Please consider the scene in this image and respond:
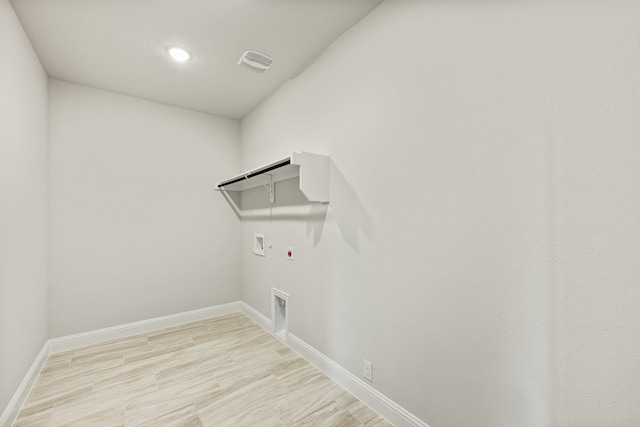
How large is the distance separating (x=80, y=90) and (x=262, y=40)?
198cm

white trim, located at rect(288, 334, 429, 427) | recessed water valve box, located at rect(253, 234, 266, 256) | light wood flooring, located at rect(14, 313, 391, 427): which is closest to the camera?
white trim, located at rect(288, 334, 429, 427)

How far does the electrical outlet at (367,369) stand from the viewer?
5.77 ft

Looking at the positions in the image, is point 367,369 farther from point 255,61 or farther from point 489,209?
point 255,61

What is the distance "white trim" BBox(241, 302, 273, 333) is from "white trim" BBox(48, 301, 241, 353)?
5.7 inches

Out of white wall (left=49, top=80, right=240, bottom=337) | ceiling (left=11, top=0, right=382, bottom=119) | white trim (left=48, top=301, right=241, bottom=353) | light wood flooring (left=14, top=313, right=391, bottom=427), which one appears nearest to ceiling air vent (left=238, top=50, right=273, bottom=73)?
ceiling (left=11, top=0, right=382, bottom=119)

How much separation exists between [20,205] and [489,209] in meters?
2.79

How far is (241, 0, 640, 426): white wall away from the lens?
0.92m

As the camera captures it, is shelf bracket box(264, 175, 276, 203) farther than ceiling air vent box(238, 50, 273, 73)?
Yes

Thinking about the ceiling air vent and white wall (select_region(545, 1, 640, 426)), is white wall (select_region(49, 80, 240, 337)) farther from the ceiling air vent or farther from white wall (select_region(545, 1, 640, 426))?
white wall (select_region(545, 1, 640, 426))

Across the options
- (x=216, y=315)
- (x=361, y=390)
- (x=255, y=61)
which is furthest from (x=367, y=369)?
(x=255, y=61)

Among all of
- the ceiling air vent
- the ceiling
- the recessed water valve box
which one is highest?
the ceiling

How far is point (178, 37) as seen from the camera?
1.97 m

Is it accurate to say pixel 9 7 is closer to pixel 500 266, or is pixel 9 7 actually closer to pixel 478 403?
pixel 500 266

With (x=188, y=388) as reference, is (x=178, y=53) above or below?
above
